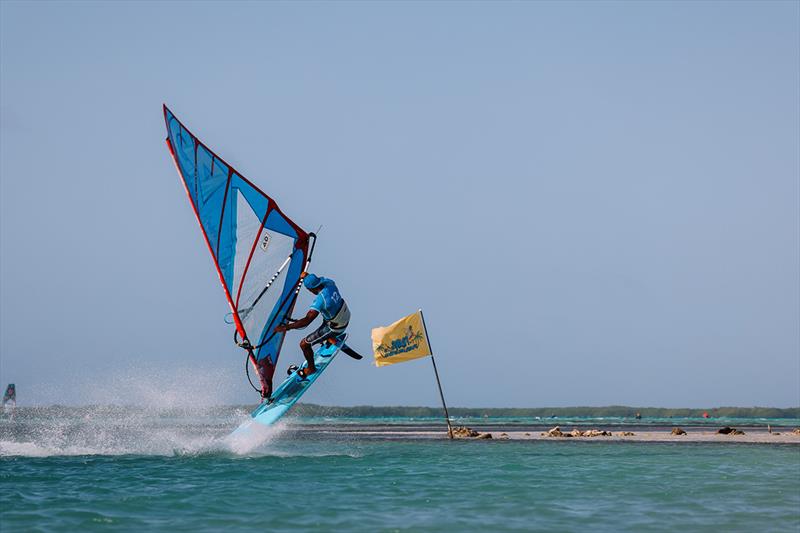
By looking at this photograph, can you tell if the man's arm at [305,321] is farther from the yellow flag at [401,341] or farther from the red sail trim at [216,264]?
the yellow flag at [401,341]

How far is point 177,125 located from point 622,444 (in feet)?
62.0

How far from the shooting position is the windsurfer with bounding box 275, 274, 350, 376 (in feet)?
72.4

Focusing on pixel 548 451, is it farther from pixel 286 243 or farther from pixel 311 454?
pixel 286 243

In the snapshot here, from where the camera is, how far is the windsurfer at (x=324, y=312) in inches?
868

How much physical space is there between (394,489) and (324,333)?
705cm

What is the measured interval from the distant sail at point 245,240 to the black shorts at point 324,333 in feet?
3.78

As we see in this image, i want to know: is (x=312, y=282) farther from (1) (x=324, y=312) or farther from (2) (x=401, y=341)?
(2) (x=401, y=341)

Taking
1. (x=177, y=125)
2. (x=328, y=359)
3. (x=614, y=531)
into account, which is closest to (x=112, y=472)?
(x=328, y=359)

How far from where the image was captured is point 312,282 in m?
22.2

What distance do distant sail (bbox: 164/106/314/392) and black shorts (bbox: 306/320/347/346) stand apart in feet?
3.78

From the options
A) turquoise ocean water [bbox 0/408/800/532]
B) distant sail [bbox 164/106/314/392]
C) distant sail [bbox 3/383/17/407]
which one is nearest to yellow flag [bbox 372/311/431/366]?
turquoise ocean water [bbox 0/408/800/532]

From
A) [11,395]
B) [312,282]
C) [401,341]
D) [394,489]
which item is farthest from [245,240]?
[11,395]

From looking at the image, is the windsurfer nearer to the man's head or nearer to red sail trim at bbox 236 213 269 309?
the man's head

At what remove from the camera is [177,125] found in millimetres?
22828
